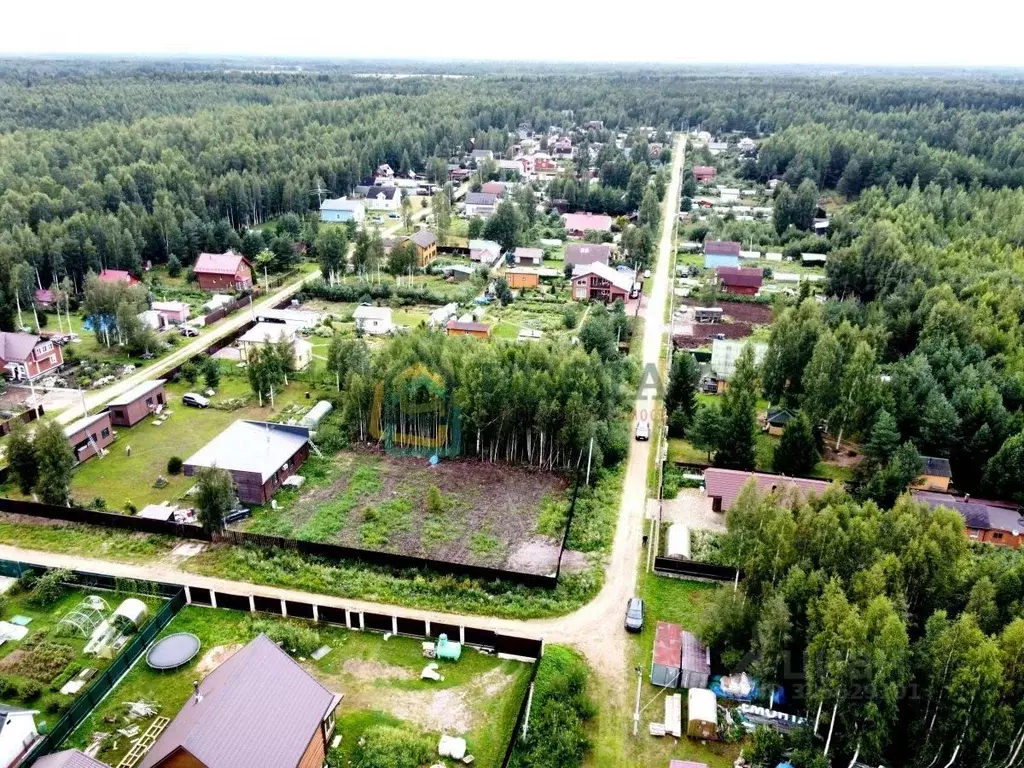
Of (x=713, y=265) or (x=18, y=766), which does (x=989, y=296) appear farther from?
(x=18, y=766)

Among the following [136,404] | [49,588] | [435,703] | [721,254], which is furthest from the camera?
[721,254]

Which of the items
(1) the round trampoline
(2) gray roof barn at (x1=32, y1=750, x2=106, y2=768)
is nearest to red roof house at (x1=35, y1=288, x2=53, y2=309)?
(1) the round trampoline

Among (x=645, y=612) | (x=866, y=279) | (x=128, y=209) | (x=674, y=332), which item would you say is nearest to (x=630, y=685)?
(x=645, y=612)

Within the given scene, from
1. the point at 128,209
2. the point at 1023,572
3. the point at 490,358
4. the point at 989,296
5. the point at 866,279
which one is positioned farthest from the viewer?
the point at 128,209

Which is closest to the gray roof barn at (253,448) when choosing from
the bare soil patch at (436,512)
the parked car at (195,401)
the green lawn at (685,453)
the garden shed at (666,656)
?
the bare soil patch at (436,512)

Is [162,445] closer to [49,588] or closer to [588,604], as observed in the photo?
[49,588]

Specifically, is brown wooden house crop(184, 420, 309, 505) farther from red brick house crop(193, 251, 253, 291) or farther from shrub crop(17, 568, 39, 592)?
red brick house crop(193, 251, 253, 291)

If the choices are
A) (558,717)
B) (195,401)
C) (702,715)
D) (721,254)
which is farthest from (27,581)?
(721,254)
